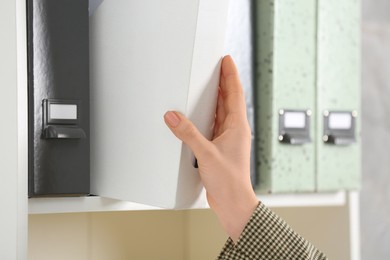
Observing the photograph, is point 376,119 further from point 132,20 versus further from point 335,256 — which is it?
point 132,20

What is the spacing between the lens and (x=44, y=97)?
34.9 inches

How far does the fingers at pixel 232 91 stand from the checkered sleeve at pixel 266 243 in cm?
12

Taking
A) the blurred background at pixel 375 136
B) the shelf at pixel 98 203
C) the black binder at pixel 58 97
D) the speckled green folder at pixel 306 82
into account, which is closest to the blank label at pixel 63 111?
the black binder at pixel 58 97

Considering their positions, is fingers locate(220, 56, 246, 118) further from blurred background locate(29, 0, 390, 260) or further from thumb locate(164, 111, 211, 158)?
blurred background locate(29, 0, 390, 260)

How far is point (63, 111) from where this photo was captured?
899 mm

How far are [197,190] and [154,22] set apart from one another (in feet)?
0.63

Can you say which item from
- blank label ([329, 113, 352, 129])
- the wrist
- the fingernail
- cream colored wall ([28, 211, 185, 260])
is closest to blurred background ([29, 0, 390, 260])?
cream colored wall ([28, 211, 185, 260])

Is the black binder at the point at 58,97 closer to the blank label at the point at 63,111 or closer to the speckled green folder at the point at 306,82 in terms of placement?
the blank label at the point at 63,111

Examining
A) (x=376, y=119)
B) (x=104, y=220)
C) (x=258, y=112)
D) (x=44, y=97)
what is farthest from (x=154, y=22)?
(x=376, y=119)

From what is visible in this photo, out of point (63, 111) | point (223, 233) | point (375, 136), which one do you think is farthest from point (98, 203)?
point (375, 136)

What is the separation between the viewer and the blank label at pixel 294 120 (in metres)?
1.11

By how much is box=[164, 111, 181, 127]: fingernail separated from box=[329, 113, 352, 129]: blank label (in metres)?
0.45

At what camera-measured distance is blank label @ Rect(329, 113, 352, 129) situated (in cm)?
116

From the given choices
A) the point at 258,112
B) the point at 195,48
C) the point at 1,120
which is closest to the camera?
the point at 195,48
